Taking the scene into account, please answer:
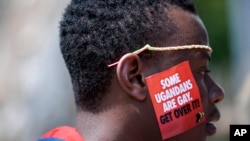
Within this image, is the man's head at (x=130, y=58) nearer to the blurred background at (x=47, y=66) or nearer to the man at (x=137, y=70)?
the man at (x=137, y=70)

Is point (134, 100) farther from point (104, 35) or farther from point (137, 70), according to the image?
point (104, 35)

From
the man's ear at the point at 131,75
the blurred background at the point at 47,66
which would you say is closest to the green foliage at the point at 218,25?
the blurred background at the point at 47,66

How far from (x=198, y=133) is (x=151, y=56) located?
1.49ft

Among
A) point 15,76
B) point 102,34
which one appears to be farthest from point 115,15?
point 15,76

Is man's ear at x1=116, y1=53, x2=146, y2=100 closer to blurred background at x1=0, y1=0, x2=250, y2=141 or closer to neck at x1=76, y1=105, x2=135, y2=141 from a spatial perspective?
neck at x1=76, y1=105, x2=135, y2=141

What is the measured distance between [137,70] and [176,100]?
0.99 feet

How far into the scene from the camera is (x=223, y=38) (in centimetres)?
788

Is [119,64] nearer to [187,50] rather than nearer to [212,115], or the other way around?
[187,50]

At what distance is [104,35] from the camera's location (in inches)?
118

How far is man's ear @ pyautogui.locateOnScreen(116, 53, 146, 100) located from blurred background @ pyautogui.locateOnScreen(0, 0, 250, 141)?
3852 mm

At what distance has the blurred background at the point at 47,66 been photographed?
698 cm

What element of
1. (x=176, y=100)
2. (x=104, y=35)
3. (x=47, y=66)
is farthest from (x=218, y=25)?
(x=104, y=35)

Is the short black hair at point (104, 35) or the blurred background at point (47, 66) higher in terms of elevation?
Answer: the short black hair at point (104, 35)

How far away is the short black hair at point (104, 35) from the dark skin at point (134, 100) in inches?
1.7
